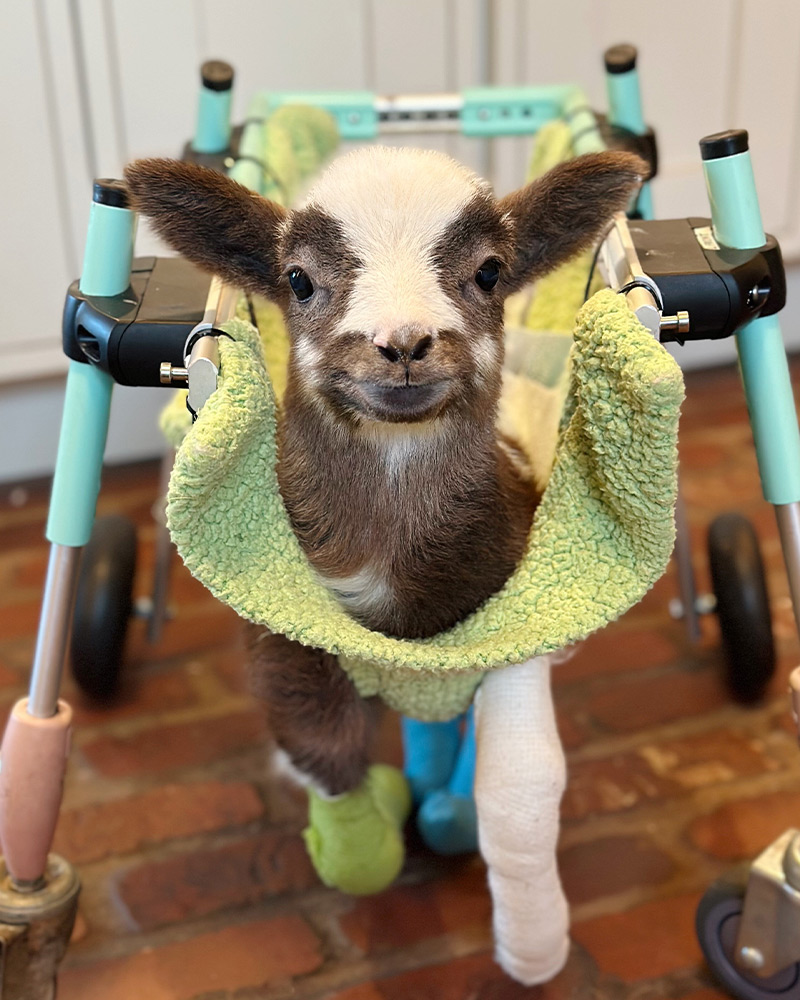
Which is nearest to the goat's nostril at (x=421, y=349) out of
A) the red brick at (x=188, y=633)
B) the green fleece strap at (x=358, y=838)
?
the green fleece strap at (x=358, y=838)

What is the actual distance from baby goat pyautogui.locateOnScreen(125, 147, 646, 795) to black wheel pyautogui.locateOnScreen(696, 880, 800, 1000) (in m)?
0.34

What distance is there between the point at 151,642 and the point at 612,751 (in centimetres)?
58

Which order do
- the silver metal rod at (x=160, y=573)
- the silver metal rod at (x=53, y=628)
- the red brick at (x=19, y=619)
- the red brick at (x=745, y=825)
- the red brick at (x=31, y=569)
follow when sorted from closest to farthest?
the silver metal rod at (x=53, y=628) < the red brick at (x=745, y=825) < the silver metal rod at (x=160, y=573) < the red brick at (x=19, y=619) < the red brick at (x=31, y=569)

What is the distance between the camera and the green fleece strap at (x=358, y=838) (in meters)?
0.83

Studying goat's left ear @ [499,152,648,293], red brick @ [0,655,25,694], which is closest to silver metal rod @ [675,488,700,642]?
goat's left ear @ [499,152,648,293]

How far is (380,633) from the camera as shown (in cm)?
68

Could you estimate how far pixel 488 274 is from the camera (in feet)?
2.21

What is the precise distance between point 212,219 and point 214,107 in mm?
415

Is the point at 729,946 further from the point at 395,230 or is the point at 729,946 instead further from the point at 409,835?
the point at 395,230

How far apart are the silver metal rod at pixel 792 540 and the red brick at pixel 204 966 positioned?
51 cm

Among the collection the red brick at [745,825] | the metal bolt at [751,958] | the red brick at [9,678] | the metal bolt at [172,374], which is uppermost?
the metal bolt at [172,374]

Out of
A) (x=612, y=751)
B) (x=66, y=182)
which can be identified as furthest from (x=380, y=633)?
(x=66, y=182)

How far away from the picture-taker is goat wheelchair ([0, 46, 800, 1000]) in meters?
0.70

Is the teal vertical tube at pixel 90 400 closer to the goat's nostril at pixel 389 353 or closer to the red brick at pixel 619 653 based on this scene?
the goat's nostril at pixel 389 353
